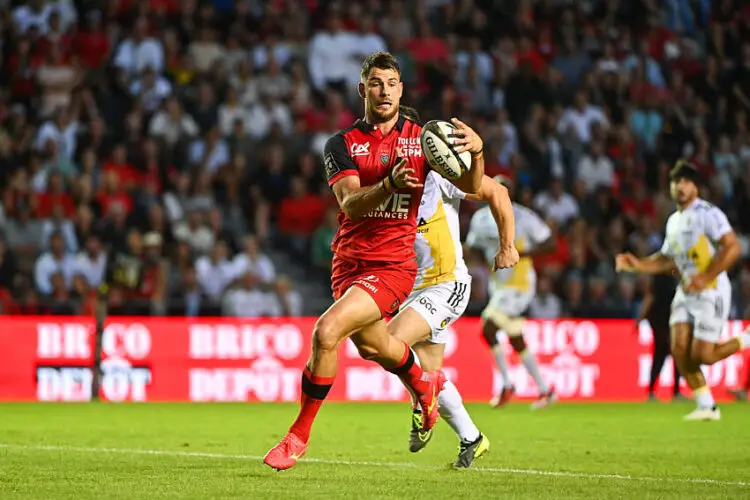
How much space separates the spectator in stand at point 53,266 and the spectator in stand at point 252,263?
2.19 meters

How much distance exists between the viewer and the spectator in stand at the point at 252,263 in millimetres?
18500

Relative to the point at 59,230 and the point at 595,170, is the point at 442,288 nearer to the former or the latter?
the point at 59,230

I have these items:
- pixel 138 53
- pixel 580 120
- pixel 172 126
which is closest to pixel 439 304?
pixel 172 126

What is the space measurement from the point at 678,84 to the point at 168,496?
59.2 feet

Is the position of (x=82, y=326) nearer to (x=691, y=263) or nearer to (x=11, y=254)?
(x=11, y=254)

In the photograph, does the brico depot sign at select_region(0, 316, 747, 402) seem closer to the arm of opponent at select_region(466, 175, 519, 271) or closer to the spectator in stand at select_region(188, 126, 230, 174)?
the spectator in stand at select_region(188, 126, 230, 174)

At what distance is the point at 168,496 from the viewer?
23.1ft

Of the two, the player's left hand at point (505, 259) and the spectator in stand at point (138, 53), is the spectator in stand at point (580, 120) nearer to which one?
the spectator in stand at point (138, 53)

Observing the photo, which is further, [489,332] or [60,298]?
[60,298]

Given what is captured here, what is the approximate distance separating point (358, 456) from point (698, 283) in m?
5.11

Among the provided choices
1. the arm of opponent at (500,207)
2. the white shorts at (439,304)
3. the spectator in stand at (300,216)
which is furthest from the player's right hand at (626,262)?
the spectator in stand at (300,216)

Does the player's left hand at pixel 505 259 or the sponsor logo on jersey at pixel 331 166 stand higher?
the sponsor logo on jersey at pixel 331 166

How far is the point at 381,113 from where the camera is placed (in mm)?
7906

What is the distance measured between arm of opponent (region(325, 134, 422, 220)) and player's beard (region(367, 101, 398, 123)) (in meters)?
0.25
